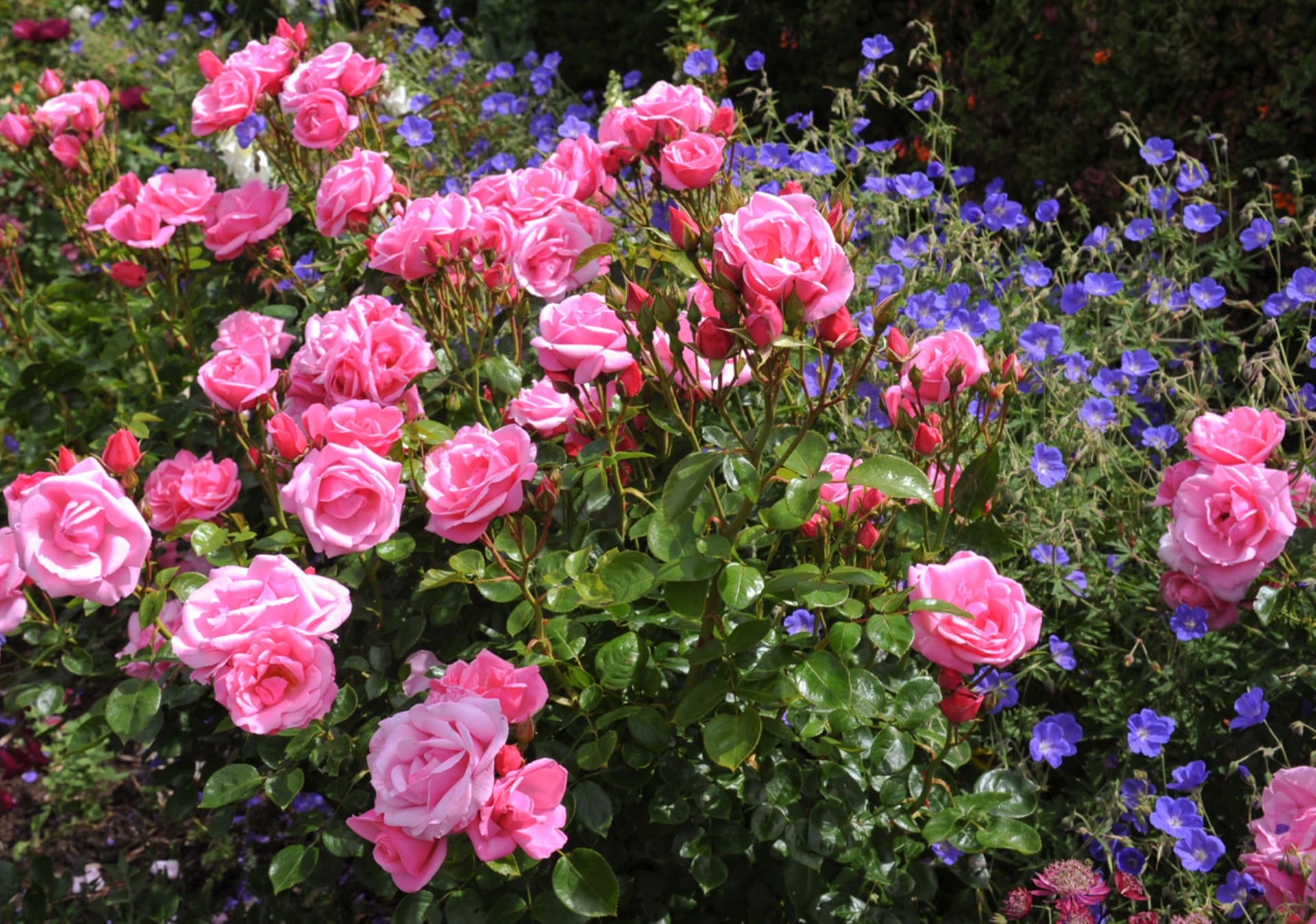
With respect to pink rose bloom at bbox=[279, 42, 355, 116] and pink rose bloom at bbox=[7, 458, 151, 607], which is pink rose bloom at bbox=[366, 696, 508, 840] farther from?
pink rose bloom at bbox=[279, 42, 355, 116]

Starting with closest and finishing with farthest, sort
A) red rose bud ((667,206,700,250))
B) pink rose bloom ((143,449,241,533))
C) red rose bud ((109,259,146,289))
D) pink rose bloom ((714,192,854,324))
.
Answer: pink rose bloom ((714,192,854,324)) → red rose bud ((667,206,700,250)) → pink rose bloom ((143,449,241,533)) → red rose bud ((109,259,146,289))

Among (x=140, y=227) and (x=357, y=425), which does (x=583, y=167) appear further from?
(x=140, y=227)

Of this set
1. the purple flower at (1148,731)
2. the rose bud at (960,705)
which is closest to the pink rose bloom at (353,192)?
the rose bud at (960,705)

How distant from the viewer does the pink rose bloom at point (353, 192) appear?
1.80 metres

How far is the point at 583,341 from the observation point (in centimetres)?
138

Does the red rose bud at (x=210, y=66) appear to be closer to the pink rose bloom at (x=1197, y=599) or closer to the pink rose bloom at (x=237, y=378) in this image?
the pink rose bloom at (x=237, y=378)

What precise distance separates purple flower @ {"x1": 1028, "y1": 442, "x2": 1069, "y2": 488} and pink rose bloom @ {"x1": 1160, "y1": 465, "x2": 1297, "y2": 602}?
14.0 inches

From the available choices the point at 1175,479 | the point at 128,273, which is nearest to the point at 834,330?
the point at 1175,479

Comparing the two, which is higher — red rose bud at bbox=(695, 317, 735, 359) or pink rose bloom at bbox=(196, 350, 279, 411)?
red rose bud at bbox=(695, 317, 735, 359)

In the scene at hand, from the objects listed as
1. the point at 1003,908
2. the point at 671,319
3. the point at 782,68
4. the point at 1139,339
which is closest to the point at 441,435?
the point at 671,319

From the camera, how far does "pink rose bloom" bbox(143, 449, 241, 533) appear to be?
5.37 ft

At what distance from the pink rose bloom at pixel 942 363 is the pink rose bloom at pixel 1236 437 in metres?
0.43

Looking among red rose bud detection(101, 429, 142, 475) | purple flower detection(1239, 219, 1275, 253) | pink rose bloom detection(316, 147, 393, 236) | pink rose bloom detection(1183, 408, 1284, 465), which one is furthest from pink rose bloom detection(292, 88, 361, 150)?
purple flower detection(1239, 219, 1275, 253)

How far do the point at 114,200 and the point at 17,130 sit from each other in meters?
0.37
